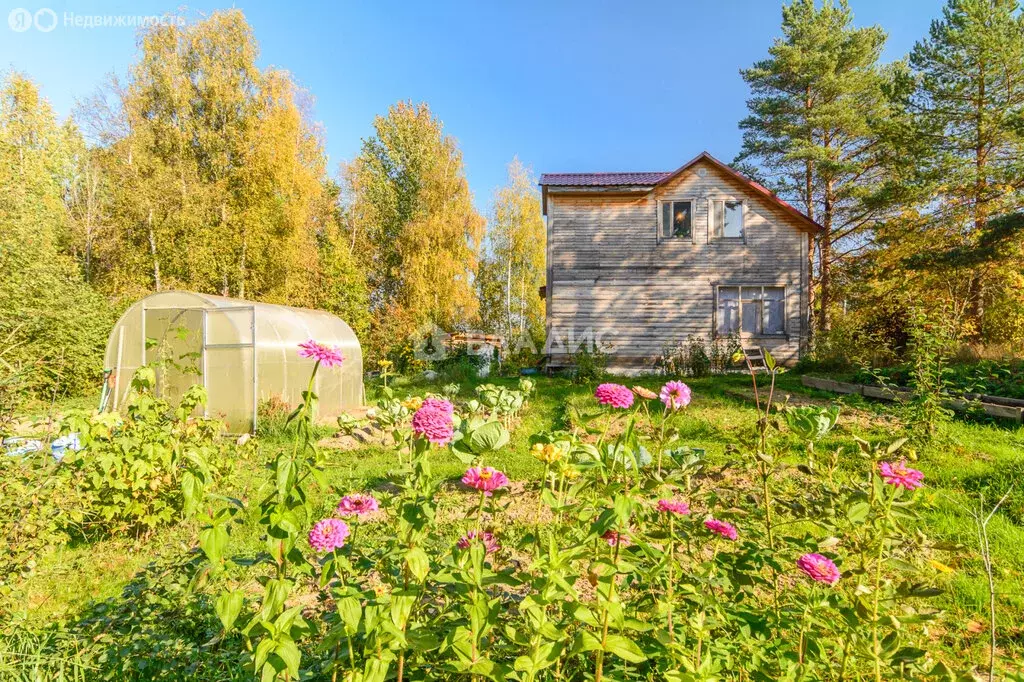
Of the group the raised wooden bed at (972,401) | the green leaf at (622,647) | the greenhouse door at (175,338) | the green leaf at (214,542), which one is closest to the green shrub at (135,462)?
the green leaf at (214,542)

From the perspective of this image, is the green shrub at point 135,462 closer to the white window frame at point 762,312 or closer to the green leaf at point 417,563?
the green leaf at point 417,563

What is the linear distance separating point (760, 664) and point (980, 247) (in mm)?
15017

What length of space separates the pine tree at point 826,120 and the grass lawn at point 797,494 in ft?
46.8

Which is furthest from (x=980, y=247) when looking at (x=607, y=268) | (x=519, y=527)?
(x=519, y=527)

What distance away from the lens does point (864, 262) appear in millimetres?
18516

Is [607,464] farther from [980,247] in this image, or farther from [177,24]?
[177,24]

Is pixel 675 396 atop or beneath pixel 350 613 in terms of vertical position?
atop

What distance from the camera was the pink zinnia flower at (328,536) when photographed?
1340 millimetres

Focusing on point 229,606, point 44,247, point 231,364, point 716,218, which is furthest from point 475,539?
point 44,247

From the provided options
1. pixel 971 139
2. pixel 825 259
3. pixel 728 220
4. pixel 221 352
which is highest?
pixel 971 139

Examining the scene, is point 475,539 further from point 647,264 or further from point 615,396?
point 647,264

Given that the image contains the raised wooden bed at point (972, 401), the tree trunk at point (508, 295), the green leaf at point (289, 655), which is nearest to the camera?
the green leaf at point (289, 655)

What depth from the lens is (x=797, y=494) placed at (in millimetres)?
1995

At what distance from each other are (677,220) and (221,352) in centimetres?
1242
